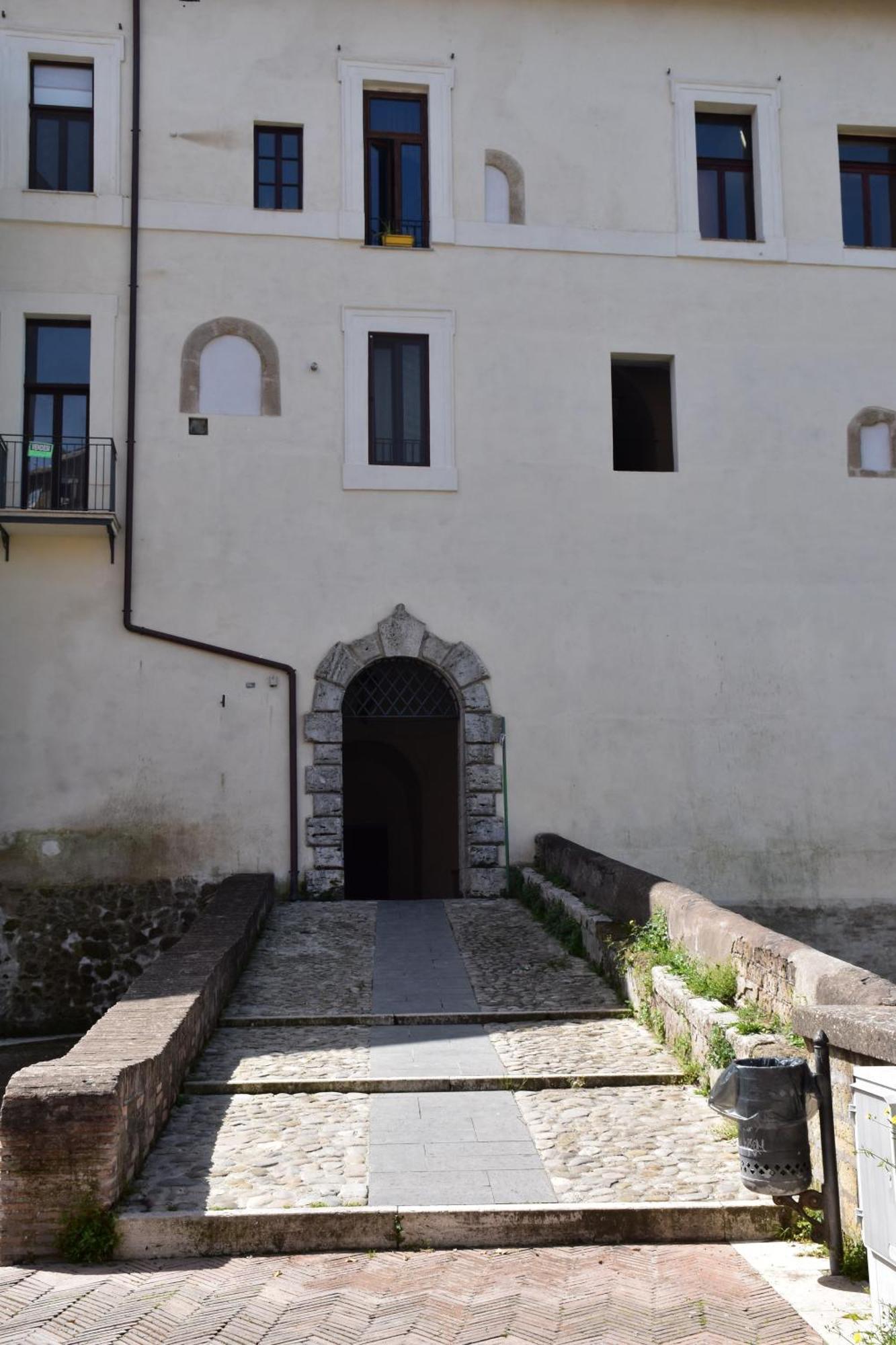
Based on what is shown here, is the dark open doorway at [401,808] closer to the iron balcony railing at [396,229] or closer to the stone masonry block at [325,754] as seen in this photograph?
the stone masonry block at [325,754]

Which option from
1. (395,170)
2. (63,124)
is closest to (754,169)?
(395,170)

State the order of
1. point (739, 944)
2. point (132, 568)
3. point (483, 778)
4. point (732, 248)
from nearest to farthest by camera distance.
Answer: point (739, 944) < point (132, 568) < point (483, 778) < point (732, 248)

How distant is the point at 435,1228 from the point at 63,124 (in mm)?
11476

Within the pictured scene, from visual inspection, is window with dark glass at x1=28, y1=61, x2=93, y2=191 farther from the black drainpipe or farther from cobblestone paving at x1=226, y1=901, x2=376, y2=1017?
cobblestone paving at x1=226, y1=901, x2=376, y2=1017

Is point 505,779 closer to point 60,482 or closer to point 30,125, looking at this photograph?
point 60,482

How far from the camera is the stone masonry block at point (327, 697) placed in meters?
12.0

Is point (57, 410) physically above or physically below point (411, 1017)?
above

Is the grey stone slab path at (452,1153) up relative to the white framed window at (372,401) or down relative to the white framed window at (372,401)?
down

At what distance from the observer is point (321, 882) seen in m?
11.8

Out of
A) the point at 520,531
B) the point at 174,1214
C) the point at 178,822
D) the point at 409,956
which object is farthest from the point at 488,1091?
the point at 520,531

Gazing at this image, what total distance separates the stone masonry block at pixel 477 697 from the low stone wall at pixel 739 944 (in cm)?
224

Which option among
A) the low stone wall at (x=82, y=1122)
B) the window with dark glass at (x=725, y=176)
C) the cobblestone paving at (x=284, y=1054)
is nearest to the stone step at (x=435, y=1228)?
the low stone wall at (x=82, y=1122)

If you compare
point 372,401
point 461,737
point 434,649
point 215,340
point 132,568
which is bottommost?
point 461,737

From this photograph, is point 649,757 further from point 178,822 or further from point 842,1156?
point 842,1156
